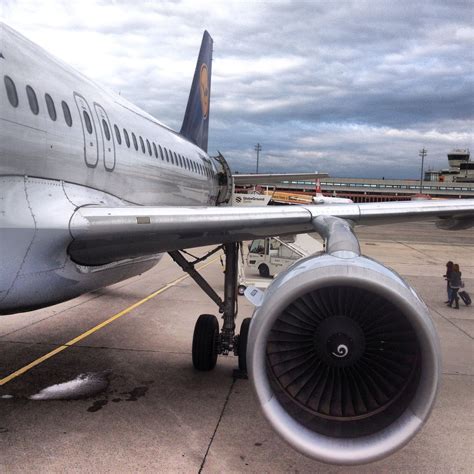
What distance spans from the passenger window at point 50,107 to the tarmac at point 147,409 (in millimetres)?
3444

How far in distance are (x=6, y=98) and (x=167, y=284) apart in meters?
12.8

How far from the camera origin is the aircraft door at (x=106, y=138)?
21.3 feet

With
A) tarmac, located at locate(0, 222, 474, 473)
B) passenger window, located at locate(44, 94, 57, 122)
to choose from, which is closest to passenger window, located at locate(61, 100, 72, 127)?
passenger window, located at locate(44, 94, 57, 122)

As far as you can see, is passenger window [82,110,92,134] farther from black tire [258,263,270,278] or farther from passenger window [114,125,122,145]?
black tire [258,263,270,278]

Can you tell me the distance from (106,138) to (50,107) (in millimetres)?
1259

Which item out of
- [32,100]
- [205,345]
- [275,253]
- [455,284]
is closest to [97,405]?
[205,345]

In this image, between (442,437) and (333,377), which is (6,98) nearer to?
(333,377)

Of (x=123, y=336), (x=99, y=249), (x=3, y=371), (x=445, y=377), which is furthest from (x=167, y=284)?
(x=99, y=249)

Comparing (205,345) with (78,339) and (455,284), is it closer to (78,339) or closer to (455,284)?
(78,339)

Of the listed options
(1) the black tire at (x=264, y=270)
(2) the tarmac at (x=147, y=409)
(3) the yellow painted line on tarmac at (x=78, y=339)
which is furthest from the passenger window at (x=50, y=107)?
(1) the black tire at (x=264, y=270)

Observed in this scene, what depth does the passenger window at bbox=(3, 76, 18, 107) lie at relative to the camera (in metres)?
4.73

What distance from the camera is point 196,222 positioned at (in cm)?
544

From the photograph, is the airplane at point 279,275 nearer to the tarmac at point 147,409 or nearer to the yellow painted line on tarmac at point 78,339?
the tarmac at point 147,409

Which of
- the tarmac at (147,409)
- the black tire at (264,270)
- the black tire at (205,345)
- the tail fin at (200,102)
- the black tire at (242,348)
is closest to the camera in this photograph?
the tarmac at (147,409)
